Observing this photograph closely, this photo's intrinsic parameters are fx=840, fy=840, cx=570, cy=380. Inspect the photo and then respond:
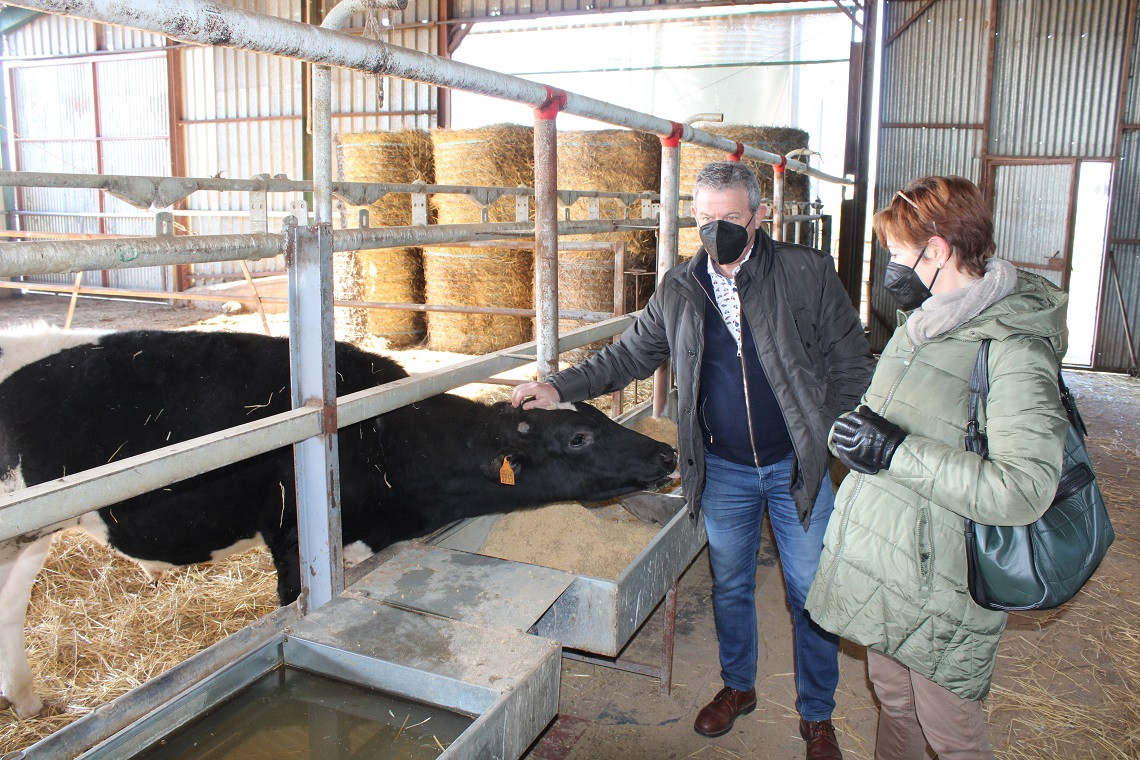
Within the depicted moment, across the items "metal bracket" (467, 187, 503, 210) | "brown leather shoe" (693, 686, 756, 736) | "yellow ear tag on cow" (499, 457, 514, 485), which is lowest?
"brown leather shoe" (693, 686, 756, 736)

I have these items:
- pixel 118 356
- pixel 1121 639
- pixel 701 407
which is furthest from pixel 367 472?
pixel 1121 639

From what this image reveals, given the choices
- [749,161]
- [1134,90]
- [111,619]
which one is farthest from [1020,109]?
[111,619]

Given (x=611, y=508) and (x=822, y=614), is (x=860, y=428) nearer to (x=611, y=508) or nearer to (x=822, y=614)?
(x=822, y=614)

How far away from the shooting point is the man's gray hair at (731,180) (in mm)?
2678

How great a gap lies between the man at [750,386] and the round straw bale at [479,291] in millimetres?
6811

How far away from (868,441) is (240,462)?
2.24m

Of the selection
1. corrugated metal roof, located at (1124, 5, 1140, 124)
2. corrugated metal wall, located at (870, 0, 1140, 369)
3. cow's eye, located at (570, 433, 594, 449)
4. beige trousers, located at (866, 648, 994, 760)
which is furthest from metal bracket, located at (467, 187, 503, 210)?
corrugated metal roof, located at (1124, 5, 1140, 124)

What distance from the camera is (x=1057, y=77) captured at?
1102cm

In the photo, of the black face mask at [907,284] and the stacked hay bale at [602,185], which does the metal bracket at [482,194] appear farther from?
the stacked hay bale at [602,185]

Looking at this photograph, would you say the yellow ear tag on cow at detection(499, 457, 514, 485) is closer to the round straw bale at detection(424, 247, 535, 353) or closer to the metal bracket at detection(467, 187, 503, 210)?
the metal bracket at detection(467, 187, 503, 210)

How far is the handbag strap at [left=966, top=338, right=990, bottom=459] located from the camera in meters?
1.93

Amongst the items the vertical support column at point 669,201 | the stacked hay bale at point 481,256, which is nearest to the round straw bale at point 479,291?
the stacked hay bale at point 481,256

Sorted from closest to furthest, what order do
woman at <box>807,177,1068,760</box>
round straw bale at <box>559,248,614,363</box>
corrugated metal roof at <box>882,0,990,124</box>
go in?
woman at <box>807,177,1068,760</box> → round straw bale at <box>559,248,614,363</box> → corrugated metal roof at <box>882,0,990,124</box>

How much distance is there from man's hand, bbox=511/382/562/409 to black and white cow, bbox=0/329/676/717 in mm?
190
